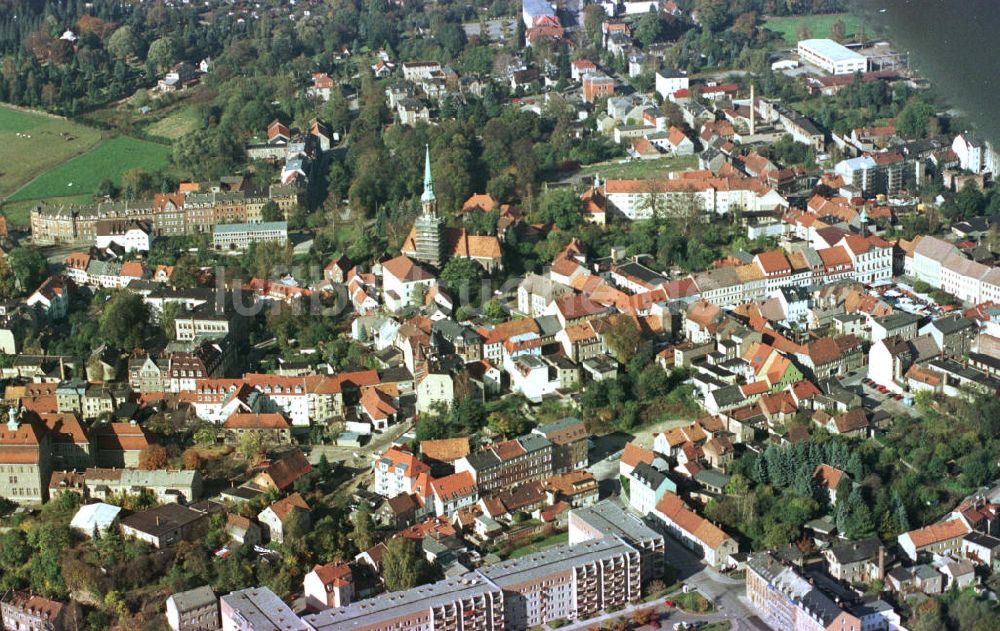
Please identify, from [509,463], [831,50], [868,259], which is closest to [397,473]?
[509,463]

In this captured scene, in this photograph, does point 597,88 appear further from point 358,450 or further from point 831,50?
point 358,450

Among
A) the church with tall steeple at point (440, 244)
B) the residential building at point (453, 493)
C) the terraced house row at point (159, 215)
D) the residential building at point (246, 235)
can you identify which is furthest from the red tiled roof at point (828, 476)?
the terraced house row at point (159, 215)

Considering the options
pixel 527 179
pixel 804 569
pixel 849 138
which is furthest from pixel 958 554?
pixel 849 138

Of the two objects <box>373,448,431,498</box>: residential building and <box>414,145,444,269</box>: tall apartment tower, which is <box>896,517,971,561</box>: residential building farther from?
<box>414,145,444,269</box>: tall apartment tower

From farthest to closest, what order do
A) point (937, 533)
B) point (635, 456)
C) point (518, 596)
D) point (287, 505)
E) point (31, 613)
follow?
point (635, 456), point (287, 505), point (937, 533), point (31, 613), point (518, 596)

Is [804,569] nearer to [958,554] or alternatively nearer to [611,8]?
[958,554]

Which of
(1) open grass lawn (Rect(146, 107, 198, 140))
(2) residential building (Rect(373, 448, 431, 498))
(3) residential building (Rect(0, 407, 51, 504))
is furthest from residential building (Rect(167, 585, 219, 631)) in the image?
(1) open grass lawn (Rect(146, 107, 198, 140))
